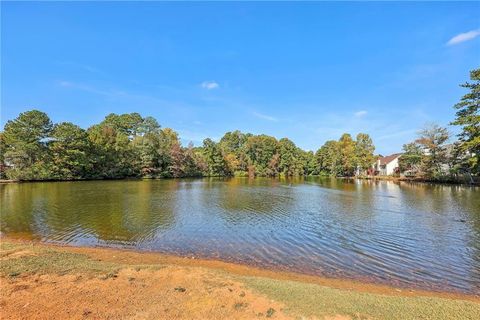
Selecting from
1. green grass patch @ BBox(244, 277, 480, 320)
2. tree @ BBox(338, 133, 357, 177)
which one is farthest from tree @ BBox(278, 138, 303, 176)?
green grass patch @ BBox(244, 277, 480, 320)

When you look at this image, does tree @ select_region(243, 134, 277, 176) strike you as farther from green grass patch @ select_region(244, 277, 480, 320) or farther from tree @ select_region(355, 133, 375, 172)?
green grass patch @ select_region(244, 277, 480, 320)

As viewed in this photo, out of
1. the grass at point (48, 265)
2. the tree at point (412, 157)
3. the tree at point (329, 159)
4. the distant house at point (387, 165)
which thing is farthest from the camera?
the tree at point (329, 159)

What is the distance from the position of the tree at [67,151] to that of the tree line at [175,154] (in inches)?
5.7

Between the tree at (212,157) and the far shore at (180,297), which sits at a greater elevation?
the tree at (212,157)

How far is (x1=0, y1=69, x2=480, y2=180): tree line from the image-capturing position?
43344mm

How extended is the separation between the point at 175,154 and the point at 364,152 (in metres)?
50.2

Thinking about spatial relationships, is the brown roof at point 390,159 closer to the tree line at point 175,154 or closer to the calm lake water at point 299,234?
the tree line at point 175,154

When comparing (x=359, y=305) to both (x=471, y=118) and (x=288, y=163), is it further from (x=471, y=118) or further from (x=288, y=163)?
(x=288, y=163)

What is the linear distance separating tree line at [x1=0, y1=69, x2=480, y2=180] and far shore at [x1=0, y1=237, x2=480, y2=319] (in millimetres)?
36917

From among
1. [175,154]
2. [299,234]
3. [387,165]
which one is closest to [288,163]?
[387,165]

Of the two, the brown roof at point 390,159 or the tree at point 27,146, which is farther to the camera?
the brown roof at point 390,159

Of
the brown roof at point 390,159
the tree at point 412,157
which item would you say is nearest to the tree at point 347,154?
the brown roof at point 390,159

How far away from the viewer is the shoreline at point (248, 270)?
6766 mm

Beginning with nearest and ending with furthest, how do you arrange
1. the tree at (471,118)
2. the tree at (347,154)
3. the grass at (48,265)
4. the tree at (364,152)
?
the grass at (48,265)
the tree at (471,118)
the tree at (364,152)
the tree at (347,154)
